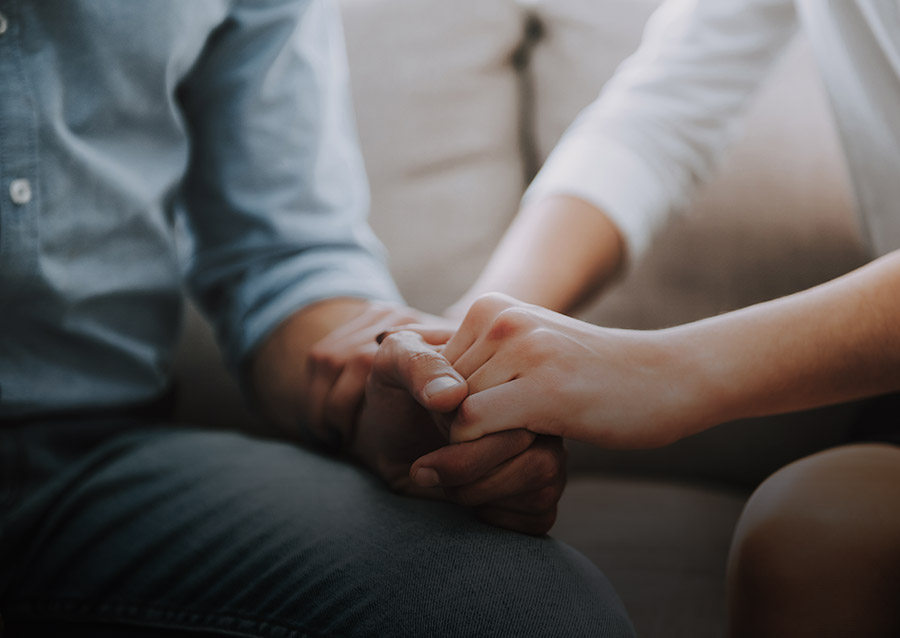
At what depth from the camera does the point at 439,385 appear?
290 millimetres

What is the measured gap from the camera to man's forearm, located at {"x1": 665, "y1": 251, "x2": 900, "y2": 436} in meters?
0.29

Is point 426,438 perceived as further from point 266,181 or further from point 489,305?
point 266,181

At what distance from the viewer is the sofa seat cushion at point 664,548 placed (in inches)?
13.0

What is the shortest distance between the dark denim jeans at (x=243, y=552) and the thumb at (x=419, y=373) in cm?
7

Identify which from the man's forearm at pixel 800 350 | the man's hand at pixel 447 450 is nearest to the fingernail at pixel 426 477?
the man's hand at pixel 447 450

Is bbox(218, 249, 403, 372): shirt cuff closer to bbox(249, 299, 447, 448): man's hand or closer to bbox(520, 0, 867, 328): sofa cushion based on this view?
bbox(249, 299, 447, 448): man's hand

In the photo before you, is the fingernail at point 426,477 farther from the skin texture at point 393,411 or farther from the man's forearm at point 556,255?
the man's forearm at point 556,255

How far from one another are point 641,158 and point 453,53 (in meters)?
0.23

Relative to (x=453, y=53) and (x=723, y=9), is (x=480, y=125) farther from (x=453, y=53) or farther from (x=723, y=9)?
(x=723, y=9)

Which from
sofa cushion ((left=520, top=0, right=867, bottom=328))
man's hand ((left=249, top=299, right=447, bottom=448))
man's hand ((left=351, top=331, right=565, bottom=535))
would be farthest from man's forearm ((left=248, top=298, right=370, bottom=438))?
sofa cushion ((left=520, top=0, right=867, bottom=328))

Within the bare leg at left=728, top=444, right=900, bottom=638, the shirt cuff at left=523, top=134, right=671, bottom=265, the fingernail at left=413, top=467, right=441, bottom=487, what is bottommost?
the bare leg at left=728, top=444, right=900, bottom=638

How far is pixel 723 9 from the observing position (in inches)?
20.1

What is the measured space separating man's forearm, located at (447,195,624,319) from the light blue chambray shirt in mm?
95

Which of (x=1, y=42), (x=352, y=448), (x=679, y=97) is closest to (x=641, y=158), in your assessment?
(x=679, y=97)
